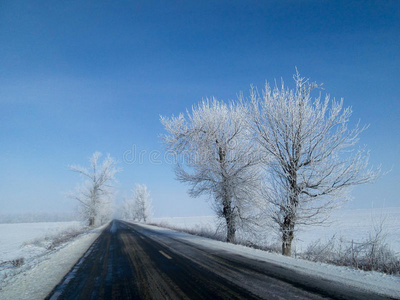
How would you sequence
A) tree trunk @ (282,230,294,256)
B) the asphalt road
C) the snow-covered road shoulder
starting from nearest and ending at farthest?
the asphalt road < the snow-covered road shoulder < tree trunk @ (282,230,294,256)

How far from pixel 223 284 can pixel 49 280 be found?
180 inches

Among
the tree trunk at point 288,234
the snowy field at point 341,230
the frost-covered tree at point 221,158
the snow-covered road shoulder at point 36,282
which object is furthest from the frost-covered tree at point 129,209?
the tree trunk at point 288,234

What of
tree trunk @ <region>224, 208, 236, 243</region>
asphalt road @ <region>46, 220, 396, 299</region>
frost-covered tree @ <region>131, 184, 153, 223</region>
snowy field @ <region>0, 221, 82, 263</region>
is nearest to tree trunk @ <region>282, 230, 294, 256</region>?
asphalt road @ <region>46, 220, 396, 299</region>

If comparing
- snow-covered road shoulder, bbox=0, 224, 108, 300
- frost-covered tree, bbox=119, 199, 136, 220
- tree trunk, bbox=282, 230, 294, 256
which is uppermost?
tree trunk, bbox=282, 230, 294, 256

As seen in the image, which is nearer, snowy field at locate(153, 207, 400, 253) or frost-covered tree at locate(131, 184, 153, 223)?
snowy field at locate(153, 207, 400, 253)

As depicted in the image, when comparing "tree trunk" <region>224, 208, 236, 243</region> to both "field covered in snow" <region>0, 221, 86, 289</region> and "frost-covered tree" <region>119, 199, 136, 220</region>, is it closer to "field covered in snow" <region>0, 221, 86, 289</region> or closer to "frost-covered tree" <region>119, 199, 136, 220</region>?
"field covered in snow" <region>0, 221, 86, 289</region>

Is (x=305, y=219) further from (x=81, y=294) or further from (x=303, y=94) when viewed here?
(x=81, y=294)

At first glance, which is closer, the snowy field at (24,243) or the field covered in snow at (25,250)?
the field covered in snow at (25,250)

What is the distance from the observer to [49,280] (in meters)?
5.62

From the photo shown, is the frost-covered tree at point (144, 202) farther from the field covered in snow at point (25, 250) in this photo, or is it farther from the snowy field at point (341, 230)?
the field covered in snow at point (25, 250)

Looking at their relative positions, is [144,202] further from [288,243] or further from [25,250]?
[288,243]

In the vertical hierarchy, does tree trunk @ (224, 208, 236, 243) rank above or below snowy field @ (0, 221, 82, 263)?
above

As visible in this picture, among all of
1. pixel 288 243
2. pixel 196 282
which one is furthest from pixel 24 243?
pixel 288 243

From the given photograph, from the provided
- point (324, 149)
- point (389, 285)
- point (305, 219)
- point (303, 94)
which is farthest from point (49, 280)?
point (303, 94)
